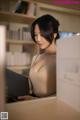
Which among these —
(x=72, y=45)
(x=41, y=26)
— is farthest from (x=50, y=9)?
(x=72, y=45)

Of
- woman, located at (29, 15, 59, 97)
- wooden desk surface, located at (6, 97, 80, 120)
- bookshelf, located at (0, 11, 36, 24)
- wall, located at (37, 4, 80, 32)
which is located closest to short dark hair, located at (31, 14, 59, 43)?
woman, located at (29, 15, 59, 97)

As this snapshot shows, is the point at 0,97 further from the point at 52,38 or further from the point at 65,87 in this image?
the point at 52,38

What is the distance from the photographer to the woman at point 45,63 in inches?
32.6

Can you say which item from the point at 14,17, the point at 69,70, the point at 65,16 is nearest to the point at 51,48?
the point at 69,70

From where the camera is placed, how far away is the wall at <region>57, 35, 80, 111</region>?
1.86ft

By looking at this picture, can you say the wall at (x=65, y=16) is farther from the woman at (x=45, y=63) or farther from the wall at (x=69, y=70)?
the wall at (x=69, y=70)

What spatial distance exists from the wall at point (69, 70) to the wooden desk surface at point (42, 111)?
40 millimetres

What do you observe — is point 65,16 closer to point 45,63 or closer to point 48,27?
point 48,27

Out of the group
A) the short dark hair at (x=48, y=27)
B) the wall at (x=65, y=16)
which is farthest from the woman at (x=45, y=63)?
the wall at (x=65, y=16)

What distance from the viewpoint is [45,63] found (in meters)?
0.93

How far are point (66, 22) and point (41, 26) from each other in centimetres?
185

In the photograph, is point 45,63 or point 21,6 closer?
point 45,63

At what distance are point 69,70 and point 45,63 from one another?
33cm

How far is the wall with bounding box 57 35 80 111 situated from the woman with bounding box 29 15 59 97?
144mm
